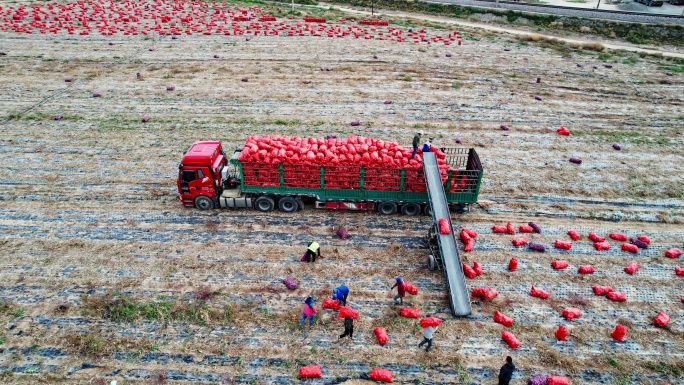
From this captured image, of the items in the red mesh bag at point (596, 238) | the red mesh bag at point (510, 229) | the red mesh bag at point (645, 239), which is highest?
the red mesh bag at point (645, 239)

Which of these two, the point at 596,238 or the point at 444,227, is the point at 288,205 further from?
the point at 596,238

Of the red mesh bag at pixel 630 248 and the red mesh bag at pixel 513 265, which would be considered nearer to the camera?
the red mesh bag at pixel 513 265

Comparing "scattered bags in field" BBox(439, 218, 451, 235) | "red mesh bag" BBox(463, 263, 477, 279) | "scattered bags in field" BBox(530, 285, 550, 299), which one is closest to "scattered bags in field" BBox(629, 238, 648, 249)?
"scattered bags in field" BBox(530, 285, 550, 299)

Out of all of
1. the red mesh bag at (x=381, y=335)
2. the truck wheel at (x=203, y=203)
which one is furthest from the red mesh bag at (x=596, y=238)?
the truck wheel at (x=203, y=203)

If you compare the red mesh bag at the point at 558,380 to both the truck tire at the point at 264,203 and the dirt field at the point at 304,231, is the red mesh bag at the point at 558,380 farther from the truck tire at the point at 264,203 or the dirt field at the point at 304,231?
the truck tire at the point at 264,203

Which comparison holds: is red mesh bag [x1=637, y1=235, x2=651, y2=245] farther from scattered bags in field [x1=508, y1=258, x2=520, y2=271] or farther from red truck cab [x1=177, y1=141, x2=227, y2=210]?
red truck cab [x1=177, y1=141, x2=227, y2=210]

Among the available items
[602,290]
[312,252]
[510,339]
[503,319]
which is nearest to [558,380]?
[510,339]
